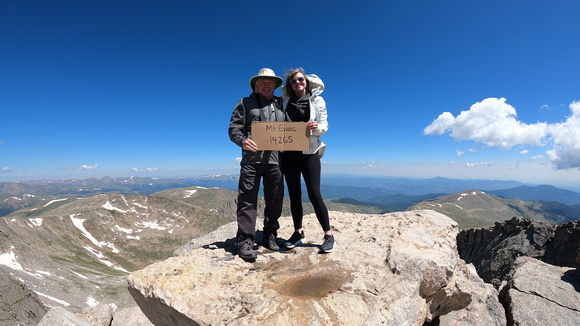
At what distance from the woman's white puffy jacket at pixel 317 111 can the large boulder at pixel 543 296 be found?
8168 millimetres

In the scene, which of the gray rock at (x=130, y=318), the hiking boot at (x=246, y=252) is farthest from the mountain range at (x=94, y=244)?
the hiking boot at (x=246, y=252)

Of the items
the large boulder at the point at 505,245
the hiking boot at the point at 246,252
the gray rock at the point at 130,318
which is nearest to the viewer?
the hiking boot at the point at 246,252

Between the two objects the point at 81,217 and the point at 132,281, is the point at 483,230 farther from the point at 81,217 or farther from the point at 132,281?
the point at 81,217

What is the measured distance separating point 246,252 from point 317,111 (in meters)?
3.99

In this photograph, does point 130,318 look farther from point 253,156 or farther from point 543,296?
point 543,296

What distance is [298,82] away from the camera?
6.07m

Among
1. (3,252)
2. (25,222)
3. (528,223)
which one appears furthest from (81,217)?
(528,223)

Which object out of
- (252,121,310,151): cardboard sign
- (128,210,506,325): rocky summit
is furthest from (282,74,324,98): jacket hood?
(128,210,506,325): rocky summit

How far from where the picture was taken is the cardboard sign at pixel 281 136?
5824 mm

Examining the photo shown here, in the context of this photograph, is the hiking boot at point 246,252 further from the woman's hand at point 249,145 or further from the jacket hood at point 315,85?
the jacket hood at point 315,85

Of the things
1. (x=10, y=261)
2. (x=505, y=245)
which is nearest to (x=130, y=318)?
(x=505, y=245)

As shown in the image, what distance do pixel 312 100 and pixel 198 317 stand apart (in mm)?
5251

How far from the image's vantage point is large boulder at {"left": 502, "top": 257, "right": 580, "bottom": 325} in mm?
7387

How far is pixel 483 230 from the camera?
5284 centimetres
